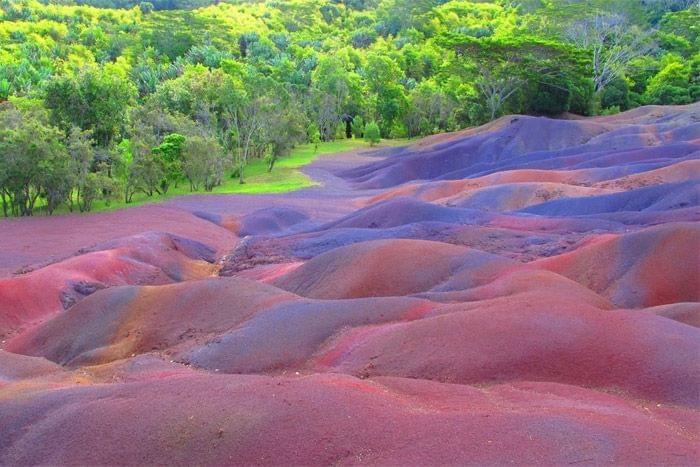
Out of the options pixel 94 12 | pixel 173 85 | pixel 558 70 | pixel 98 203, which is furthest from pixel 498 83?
pixel 94 12

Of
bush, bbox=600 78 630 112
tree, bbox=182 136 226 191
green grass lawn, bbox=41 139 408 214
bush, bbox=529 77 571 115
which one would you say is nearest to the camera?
green grass lawn, bbox=41 139 408 214

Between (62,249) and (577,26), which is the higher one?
(577,26)

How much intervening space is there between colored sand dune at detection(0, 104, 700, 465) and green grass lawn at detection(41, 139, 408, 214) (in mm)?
6719

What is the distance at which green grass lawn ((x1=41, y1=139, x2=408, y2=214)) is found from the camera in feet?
154

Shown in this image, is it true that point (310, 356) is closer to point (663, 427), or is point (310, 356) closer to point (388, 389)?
point (388, 389)

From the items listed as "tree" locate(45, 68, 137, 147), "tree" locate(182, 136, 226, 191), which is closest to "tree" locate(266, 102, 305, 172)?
"tree" locate(182, 136, 226, 191)

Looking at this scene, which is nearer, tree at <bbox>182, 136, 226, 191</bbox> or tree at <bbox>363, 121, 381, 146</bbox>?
tree at <bbox>182, 136, 226, 191</bbox>

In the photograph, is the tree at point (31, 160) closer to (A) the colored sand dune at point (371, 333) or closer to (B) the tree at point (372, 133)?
(A) the colored sand dune at point (371, 333)

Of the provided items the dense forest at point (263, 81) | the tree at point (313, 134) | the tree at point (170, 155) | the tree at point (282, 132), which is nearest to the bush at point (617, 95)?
the dense forest at point (263, 81)

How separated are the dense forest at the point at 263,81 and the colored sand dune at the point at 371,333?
6.55m

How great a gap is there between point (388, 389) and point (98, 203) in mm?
38477

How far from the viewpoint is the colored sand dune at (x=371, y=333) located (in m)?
10.8

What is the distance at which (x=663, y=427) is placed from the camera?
1120cm

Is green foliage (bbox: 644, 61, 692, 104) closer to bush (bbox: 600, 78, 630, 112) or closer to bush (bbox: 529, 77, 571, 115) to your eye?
bush (bbox: 600, 78, 630, 112)
